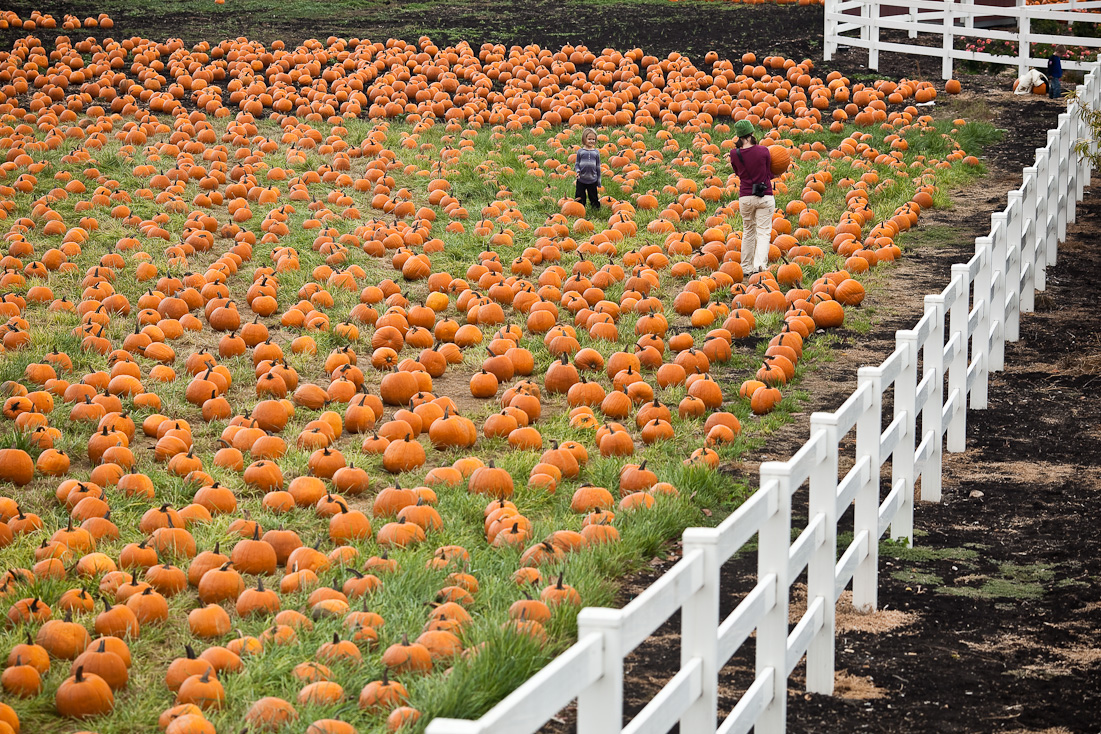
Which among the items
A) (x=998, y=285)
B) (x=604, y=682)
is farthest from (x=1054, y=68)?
(x=604, y=682)

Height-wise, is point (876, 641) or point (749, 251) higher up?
point (749, 251)

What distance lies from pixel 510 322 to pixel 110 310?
3520 mm

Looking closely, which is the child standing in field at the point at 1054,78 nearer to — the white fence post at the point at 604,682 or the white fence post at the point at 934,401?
the white fence post at the point at 934,401

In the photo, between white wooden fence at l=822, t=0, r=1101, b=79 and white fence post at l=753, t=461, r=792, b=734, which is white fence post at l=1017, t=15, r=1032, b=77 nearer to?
white wooden fence at l=822, t=0, r=1101, b=79

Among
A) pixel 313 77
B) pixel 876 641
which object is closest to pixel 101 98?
pixel 313 77

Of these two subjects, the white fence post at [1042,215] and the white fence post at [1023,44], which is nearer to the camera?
the white fence post at [1042,215]

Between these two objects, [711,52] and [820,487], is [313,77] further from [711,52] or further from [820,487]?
[820,487]

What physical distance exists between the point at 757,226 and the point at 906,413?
581 centimetres

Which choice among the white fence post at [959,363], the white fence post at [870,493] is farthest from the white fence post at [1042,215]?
the white fence post at [870,493]

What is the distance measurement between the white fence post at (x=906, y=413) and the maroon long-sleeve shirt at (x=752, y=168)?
566cm

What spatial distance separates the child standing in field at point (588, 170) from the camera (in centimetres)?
1388

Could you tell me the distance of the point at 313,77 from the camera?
20078mm

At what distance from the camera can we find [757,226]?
12.2 m

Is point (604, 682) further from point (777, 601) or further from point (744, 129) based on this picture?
point (744, 129)
